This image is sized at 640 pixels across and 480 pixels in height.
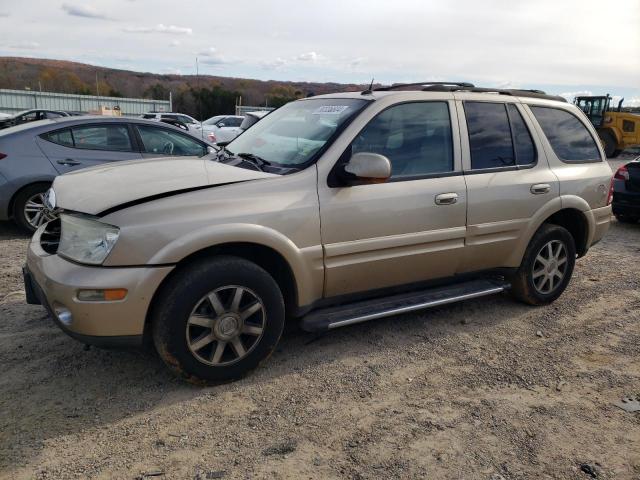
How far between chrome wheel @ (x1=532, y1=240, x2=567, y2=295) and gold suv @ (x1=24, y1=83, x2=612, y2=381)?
0.02m

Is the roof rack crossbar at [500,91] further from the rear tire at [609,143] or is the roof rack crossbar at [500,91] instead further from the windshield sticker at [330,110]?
the rear tire at [609,143]

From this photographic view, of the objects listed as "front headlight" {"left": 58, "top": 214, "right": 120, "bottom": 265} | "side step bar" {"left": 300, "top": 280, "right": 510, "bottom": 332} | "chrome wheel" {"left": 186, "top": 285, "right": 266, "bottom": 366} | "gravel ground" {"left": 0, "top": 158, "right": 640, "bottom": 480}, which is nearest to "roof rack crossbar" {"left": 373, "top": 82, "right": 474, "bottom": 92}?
"side step bar" {"left": 300, "top": 280, "right": 510, "bottom": 332}

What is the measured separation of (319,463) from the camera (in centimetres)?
266

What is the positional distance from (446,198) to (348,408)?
1.69 meters

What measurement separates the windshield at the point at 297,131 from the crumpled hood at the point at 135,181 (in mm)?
336

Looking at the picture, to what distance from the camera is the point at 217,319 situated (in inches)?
125

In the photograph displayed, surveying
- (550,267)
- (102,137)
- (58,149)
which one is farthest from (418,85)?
(58,149)

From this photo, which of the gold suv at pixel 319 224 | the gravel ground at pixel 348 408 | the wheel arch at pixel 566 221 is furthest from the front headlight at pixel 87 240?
the wheel arch at pixel 566 221

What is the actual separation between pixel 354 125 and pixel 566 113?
95.0 inches

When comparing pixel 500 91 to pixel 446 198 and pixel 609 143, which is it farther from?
pixel 609 143

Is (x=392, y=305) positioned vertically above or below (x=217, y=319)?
below

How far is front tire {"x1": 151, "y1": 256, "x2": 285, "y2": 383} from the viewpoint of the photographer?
10.0 ft

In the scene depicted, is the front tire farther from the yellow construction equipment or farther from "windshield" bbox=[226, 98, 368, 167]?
the yellow construction equipment

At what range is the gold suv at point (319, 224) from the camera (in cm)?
300
